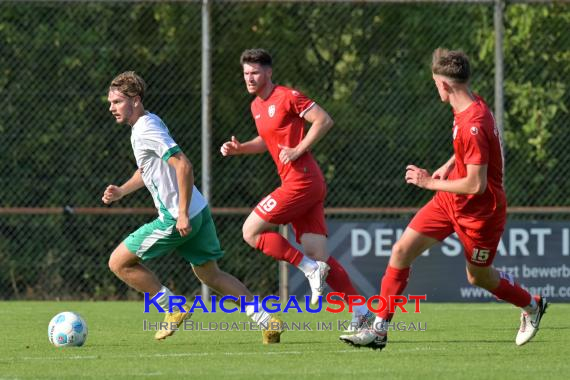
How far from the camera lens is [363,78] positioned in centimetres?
1659


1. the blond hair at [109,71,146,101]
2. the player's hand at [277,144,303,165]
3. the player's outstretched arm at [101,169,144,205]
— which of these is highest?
the blond hair at [109,71,146,101]

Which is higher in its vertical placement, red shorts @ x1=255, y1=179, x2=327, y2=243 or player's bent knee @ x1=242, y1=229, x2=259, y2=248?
red shorts @ x1=255, y1=179, x2=327, y2=243

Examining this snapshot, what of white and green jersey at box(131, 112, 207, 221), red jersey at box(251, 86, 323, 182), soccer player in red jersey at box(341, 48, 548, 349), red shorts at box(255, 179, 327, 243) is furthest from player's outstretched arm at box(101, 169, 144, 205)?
soccer player in red jersey at box(341, 48, 548, 349)

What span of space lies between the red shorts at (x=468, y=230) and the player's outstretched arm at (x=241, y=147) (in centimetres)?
171

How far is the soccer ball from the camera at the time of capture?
8.62 meters

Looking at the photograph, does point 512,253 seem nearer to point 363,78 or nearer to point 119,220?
point 363,78

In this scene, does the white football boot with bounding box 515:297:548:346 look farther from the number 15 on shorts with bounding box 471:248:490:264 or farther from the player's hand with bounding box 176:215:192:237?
the player's hand with bounding box 176:215:192:237

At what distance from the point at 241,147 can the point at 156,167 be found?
107 cm

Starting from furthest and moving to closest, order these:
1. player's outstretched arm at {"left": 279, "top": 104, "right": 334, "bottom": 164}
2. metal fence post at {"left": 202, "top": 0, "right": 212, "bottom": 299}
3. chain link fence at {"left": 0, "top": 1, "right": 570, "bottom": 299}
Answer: chain link fence at {"left": 0, "top": 1, "right": 570, "bottom": 299}, metal fence post at {"left": 202, "top": 0, "right": 212, "bottom": 299}, player's outstretched arm at {"left": 279, "top": 104, "right": 334, "bottom": 164}

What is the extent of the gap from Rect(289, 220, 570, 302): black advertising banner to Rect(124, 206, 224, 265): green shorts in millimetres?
5211

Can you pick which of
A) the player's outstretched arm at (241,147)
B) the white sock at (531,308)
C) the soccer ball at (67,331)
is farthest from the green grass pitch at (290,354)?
the player's outstretched arm at (241,147)

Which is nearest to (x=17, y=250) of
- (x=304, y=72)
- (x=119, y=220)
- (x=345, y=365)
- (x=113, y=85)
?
(x=119, y=220)

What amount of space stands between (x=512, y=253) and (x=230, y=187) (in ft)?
12.2

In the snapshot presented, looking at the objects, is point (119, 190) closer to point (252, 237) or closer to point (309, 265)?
point (252, 237)
